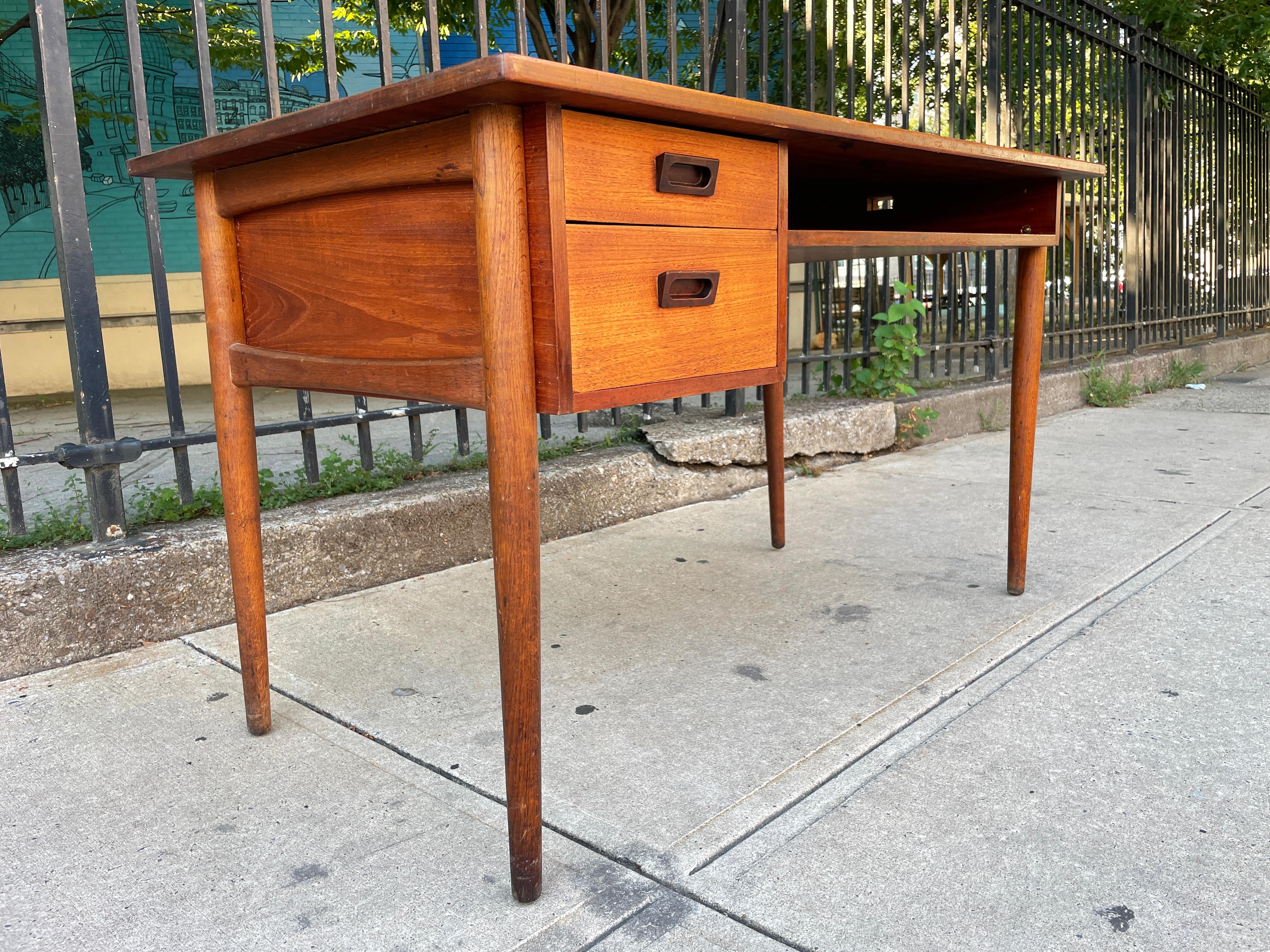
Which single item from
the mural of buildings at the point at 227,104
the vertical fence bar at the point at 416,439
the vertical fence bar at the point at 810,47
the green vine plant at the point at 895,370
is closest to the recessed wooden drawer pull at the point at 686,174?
the vertical fence bar at the point at 416,439

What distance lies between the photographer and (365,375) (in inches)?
56.6

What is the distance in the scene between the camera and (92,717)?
1.81m

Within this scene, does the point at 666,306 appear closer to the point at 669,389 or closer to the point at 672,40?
the point at 669,389

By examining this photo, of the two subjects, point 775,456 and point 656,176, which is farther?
point 775,456

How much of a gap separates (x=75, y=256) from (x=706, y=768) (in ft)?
5.75

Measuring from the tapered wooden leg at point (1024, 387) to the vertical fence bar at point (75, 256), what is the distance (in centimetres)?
207

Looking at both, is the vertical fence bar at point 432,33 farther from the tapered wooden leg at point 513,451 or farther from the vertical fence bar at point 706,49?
the tapered wooden leg at point 513,451

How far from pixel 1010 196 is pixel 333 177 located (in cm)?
168

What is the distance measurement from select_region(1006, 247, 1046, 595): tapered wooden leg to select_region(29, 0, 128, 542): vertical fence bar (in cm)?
207

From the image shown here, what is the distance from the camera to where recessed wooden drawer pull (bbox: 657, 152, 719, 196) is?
4.47ft

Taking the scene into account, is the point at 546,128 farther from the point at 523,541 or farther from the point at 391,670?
the point at 391,670

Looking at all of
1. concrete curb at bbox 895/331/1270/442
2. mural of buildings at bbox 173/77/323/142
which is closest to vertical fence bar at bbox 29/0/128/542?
concrete curb at bbox 895/331/1270/442

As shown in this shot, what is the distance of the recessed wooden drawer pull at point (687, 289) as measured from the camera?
1393 mm

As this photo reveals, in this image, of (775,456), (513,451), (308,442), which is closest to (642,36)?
(775,456)
